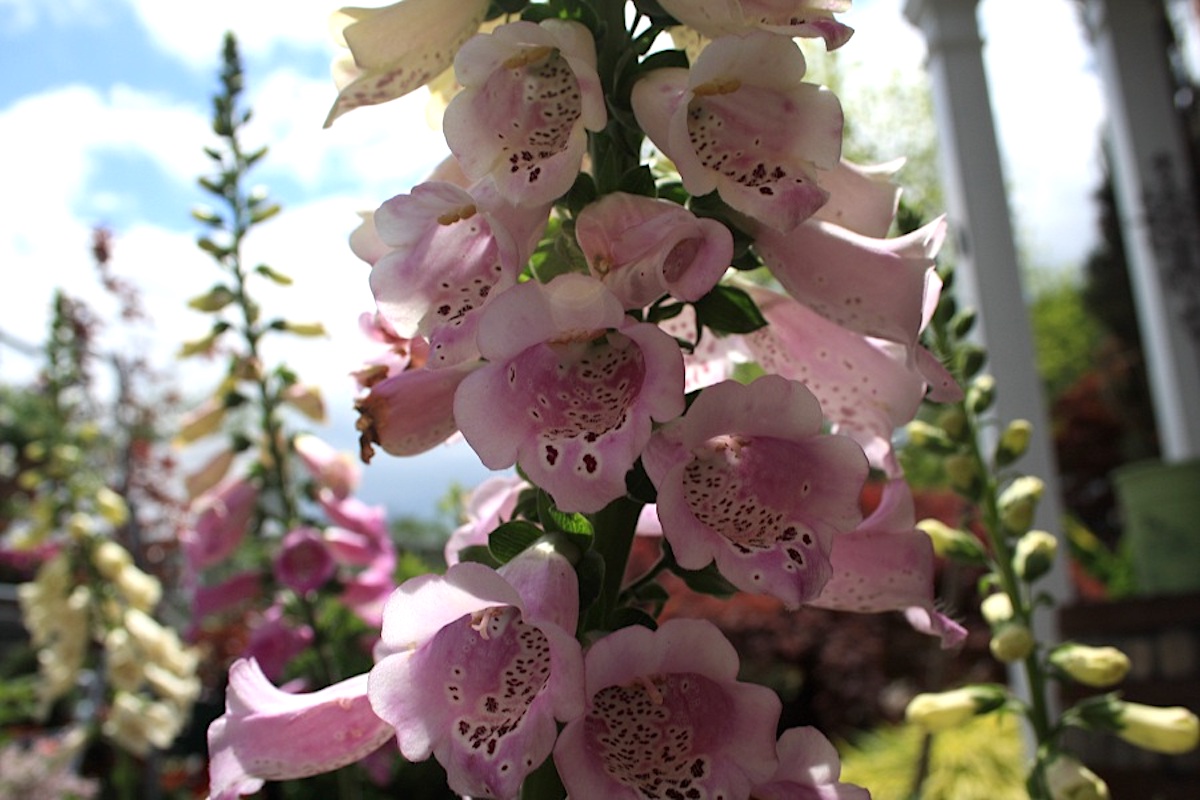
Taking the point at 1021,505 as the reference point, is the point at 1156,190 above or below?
below

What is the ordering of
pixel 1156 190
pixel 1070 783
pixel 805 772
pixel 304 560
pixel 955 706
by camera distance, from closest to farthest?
pixel 805 772, pixel 1070 783, pixel 955 706, pixel 304 560, pixel 1156 190

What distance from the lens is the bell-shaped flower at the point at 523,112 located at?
1.60 feet

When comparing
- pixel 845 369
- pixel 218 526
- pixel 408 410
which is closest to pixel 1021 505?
pixel 845 369

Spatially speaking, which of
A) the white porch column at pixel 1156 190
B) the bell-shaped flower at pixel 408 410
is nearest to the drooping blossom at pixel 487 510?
the bell-shaped flower at pixel 408 410

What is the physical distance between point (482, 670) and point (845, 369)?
280mm

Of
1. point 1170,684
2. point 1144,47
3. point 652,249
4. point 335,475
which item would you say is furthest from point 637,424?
point 1144,47

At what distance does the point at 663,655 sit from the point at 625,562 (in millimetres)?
105

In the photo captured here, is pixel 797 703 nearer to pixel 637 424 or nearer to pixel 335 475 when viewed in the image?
pixel 335 475

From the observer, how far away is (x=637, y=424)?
44 centimetres

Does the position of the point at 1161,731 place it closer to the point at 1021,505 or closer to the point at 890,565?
the point at 1021,505

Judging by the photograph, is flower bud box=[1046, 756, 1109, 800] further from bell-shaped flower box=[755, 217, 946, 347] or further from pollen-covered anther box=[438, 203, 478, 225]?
pollen-covered anther box=[438, 203, 478, 225]

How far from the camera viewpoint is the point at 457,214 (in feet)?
1.70

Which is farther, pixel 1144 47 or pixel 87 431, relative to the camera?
pixel 1144 47

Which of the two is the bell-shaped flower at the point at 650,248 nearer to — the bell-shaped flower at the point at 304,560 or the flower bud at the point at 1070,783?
the flower bud at the point at 1070,783
